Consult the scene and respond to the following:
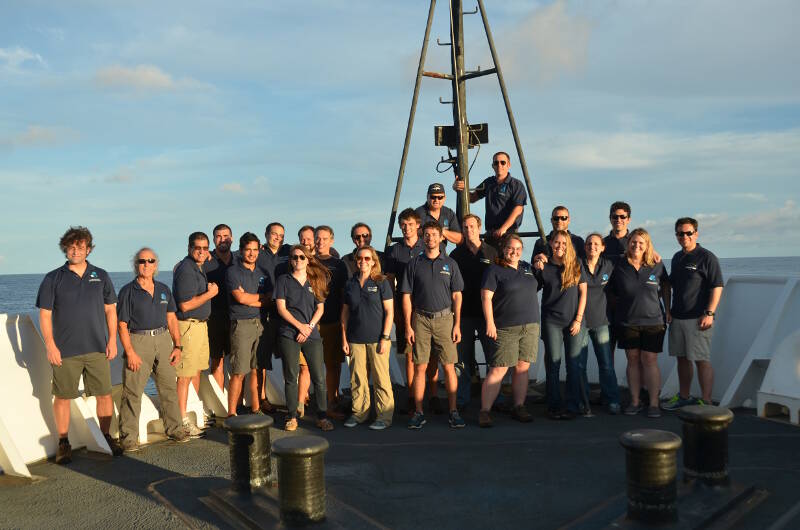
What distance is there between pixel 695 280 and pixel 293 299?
3977mm

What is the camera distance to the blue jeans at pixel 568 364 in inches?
265

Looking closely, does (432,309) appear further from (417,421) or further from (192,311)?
(192,311)

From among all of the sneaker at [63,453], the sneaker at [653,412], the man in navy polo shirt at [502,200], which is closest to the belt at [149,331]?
the sneaker at [63,453]

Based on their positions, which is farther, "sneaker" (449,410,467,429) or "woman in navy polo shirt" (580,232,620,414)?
"woman in navy polo shirt" (580,232,620,414)

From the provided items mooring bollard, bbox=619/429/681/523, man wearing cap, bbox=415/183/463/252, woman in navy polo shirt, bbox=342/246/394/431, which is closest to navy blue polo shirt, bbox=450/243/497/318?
man wearing cap, bbox=415/183/463/252

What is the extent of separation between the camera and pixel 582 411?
22.1 ft

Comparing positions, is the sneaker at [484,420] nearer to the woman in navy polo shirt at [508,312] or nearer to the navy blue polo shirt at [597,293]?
the woman in navy polo shirt at [508,312]

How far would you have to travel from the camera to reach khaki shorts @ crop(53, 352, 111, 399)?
18.5 feet

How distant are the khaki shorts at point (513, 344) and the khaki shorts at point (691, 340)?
1500mm

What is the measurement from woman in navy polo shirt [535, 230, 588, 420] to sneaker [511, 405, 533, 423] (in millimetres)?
259

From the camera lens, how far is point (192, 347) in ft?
21.5

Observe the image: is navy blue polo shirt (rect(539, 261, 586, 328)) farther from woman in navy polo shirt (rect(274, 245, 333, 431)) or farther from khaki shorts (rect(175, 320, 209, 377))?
khaki shorts (rect(175, 320, 209, 377))

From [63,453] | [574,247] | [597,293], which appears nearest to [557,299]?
[597,293]

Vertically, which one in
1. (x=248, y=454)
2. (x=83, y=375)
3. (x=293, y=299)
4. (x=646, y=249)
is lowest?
(x=248, y=454)
